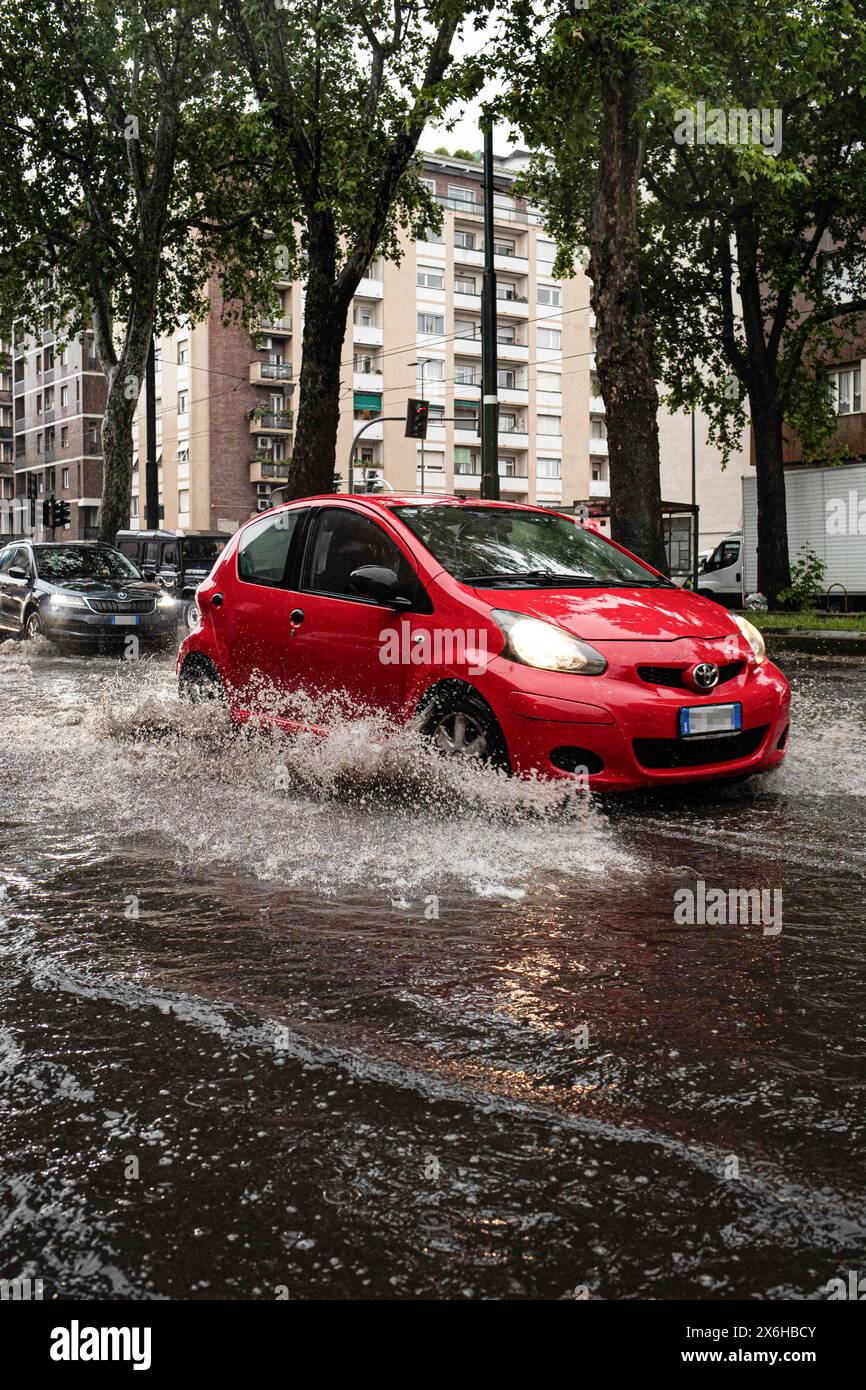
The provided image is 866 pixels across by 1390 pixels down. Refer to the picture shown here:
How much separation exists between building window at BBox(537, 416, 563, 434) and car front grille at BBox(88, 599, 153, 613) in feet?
191

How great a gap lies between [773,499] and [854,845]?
21.8m

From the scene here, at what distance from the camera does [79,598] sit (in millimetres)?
18703

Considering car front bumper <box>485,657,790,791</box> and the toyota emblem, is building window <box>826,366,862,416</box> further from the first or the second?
car front bumper <box>485,657,790,791</box>

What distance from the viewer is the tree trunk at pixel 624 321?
15.8 metres

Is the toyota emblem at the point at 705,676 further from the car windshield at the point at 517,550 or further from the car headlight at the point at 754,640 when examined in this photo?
the car windshield at the point at 517,550

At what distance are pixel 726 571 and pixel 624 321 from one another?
20764mm

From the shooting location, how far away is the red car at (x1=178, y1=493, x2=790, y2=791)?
611 centimetres

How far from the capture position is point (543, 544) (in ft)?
24.5

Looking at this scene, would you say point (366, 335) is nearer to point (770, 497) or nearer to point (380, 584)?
point (770, 497)

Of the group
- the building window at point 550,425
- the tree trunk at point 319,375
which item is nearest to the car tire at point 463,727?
the tree trunk at point 319,375

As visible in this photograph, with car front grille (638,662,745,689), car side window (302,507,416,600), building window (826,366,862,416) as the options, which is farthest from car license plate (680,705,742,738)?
building window (826,366,862,416)

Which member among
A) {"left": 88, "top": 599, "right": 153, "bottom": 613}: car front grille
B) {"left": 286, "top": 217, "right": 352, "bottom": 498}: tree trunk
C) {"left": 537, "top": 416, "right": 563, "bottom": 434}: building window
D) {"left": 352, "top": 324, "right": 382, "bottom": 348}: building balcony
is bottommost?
{"left": 88, "top": 599, "right": 153, "bottom": 613}: car front grille

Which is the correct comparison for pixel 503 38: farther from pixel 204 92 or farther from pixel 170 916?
pixel 170 916

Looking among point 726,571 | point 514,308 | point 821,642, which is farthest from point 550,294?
point 821,642
